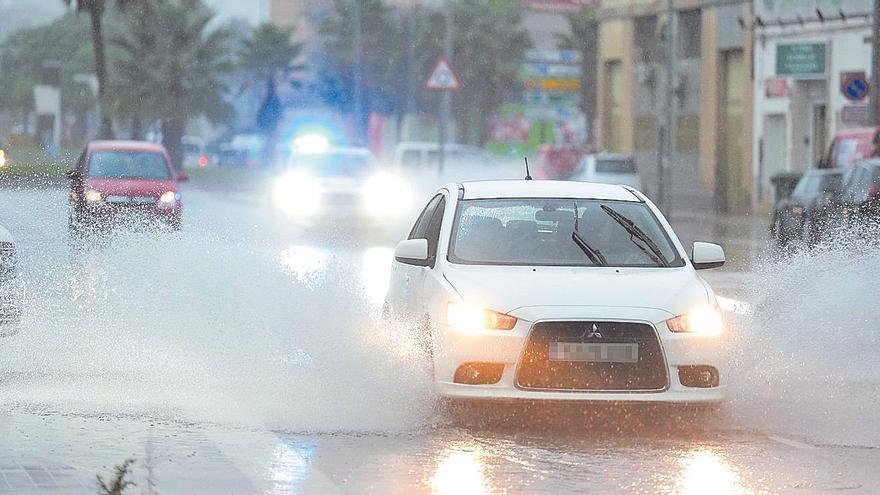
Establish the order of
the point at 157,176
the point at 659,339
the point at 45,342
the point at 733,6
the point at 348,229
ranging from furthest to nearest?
the point at 733,6 → the point at 348,229 → the point at 157,176 → the point at 45,342 → the point at 659,339

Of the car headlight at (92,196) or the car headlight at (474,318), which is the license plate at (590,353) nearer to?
the car headlight at (474,318)

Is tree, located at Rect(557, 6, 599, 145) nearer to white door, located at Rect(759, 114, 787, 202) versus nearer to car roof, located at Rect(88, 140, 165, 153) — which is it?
white door, located at Rect(759, 114, 787, 202)

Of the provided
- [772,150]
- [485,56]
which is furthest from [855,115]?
[485,56]

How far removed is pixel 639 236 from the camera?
35.8 ft

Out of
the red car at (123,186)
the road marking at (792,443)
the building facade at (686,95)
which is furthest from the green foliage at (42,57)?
the road marking at (792,443)

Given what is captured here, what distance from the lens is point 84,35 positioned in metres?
154

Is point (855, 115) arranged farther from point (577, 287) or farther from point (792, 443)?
point (792, 443)

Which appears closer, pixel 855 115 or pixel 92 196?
pixel 92 196

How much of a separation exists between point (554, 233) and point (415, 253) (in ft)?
2.51

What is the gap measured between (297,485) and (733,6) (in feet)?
139

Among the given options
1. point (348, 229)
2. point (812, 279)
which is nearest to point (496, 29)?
point (348, 229)

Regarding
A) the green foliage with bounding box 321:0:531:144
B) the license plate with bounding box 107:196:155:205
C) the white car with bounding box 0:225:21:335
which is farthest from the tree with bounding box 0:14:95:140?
the white car with bounding box 0:225:21:335

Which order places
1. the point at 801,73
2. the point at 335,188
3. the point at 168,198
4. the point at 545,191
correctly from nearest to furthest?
the point at 545,191 < the point at 168,198 < the point at 335,188 < the point at 801,73

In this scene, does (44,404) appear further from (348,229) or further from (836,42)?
(836,42)
